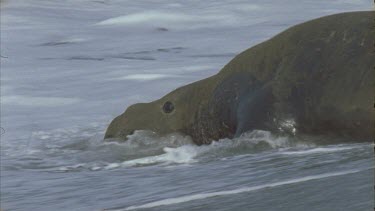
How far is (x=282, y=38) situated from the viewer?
8523 mm

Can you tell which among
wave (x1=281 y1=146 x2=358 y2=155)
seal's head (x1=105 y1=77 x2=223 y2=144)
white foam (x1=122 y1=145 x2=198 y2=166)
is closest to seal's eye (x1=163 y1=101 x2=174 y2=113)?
seal's head (x1=105 y1=77 x2=223 y2=144)

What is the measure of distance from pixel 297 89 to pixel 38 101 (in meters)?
4.54

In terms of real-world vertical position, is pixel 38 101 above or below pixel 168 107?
below

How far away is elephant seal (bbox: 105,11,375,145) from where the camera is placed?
25.2ft

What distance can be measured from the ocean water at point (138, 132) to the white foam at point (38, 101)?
0.03 metres

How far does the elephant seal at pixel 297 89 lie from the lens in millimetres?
7680

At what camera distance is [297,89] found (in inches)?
319

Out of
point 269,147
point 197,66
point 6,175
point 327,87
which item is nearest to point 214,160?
point 269,147

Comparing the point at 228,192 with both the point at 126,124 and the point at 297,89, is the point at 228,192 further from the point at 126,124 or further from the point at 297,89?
the point at 126,124

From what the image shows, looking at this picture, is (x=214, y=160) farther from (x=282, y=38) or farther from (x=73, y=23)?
(x=73, y=23)

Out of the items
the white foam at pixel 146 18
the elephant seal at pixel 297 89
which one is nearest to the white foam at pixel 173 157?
the elephant seal at pixel 297 89

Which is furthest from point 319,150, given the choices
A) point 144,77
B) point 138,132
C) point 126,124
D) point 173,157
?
point 144,77

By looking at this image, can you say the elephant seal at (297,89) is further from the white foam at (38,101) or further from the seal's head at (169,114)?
the white foam at (38,101)

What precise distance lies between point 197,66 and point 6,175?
5254 millimetres
